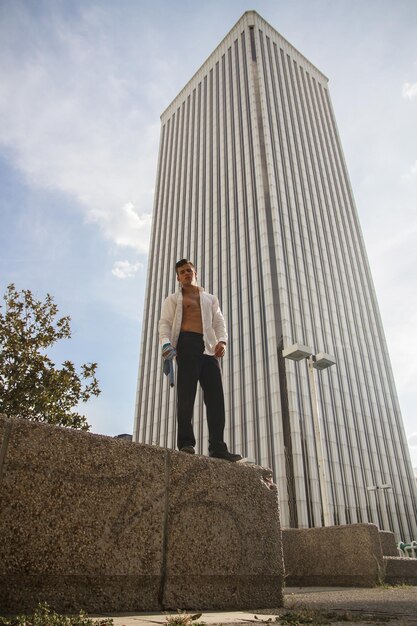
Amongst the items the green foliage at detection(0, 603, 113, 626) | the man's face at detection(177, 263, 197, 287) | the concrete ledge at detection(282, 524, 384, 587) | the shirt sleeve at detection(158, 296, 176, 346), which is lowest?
the green foliage at detection(0, 603, 113, 626)

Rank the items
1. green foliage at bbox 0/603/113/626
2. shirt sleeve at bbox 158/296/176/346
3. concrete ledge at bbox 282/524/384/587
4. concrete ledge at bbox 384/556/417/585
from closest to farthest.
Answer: green foliage at bbox 0/603/113/626
shirt sleeve at bbox 158/296/176/346
concrete ledge at bbox 282/524/384/587
concrete ledge at bbox 384/556/417/585

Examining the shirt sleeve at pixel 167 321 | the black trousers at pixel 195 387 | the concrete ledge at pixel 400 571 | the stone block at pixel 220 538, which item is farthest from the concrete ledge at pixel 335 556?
the shirt sleeve at pixel 167 321

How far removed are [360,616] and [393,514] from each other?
43.8 meters

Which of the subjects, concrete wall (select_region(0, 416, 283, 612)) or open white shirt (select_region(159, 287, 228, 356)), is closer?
concrete wall (select_region(0, 416, 283, 612))

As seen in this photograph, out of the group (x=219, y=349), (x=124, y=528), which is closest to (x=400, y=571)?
(x=219, y=349)

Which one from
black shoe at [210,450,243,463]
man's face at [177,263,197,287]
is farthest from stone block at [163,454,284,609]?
man's face at [177,263,197,287]

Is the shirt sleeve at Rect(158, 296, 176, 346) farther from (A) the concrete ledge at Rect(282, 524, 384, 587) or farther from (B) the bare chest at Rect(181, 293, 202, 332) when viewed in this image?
(A) the concrete ledge at Rect(282, 524, 384, 587)

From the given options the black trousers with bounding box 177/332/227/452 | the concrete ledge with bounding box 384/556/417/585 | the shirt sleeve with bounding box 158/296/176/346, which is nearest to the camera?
the black trousers with bounding box 177/332/227/452

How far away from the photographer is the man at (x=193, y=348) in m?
3.96

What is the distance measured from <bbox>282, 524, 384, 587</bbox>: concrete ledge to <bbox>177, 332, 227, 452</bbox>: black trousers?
12.7 feet

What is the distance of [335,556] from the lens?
6688mm

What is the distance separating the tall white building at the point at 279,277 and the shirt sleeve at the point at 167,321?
32429 millimetres

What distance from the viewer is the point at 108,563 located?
251 centimetres

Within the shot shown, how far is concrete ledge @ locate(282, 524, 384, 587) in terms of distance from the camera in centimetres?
629
